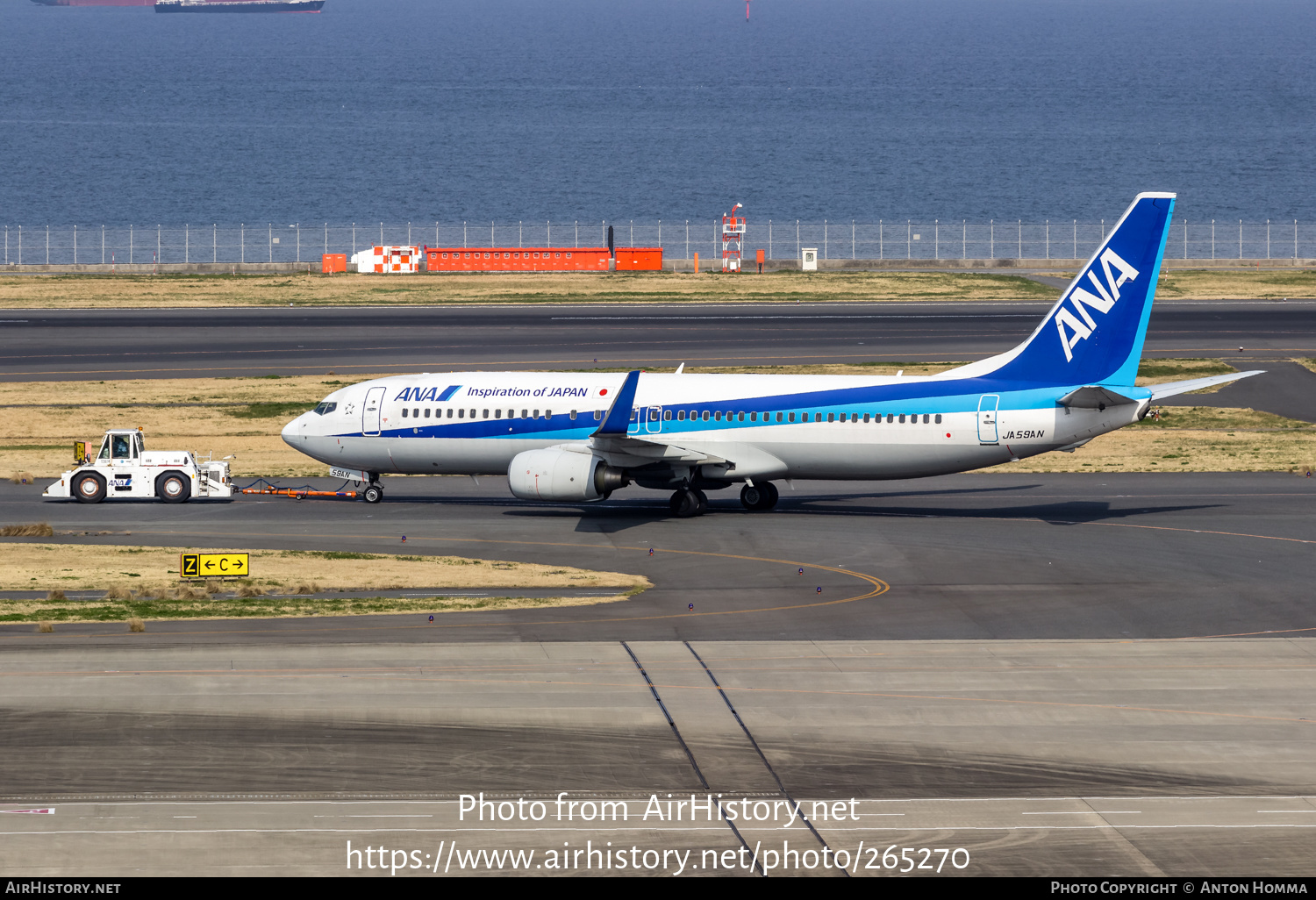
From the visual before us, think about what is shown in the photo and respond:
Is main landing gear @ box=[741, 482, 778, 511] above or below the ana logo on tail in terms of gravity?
below

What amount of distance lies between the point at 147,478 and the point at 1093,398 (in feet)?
112

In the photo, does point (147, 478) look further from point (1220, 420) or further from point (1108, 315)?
point (1220, 420)

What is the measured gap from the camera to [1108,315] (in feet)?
162

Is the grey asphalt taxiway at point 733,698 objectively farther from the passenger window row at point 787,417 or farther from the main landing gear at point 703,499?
the passenger window row at point 787,417

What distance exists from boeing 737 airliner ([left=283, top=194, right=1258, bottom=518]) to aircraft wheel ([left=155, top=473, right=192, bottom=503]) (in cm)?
505

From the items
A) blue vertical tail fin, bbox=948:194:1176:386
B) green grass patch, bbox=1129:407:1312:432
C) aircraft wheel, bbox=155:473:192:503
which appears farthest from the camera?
green grass patch, bbox=1129:407:1312:432

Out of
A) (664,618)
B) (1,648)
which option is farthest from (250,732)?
(664,618)

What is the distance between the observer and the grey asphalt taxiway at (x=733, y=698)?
2348cm

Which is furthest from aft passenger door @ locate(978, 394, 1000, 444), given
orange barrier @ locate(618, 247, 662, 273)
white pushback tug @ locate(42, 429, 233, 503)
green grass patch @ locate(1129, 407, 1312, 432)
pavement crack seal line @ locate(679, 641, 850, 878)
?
orange barrier @ locate(618, 247, 662, 273)

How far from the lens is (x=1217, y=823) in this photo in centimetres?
2423

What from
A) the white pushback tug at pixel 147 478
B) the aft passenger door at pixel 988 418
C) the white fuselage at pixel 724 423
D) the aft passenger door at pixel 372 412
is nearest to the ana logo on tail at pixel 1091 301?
the white fuselage at pixel 724 423

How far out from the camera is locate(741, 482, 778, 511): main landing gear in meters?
53.4

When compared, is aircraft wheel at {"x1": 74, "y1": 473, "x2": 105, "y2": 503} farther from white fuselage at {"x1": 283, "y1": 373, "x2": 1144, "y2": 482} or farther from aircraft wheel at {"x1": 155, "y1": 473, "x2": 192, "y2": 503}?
white fuselage at {"x1": 283, "y1": 373, "x2": 1144, "y2": 482}

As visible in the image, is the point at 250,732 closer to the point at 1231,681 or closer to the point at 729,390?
the point at 1231,681
